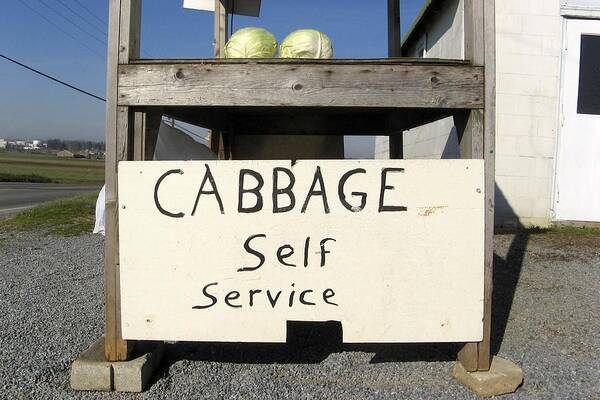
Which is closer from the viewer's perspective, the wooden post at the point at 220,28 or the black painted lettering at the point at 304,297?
the black painted lettering at the point at 304,297

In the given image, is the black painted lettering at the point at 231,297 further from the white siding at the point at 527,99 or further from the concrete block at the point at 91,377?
the white siding at the point at 527,99

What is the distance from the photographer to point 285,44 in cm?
331

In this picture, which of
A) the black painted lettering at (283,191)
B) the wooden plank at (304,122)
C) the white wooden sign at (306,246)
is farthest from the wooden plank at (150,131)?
the wooden plank at (304,122)

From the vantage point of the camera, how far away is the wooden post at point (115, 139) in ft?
8.95

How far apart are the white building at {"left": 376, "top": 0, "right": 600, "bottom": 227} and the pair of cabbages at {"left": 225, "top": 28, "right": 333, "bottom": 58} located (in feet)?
16.5

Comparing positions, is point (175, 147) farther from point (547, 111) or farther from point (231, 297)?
point (547, 111)

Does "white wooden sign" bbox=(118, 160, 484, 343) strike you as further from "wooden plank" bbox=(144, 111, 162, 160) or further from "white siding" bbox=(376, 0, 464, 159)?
"white siding" bbox=(376, 0, 464, 159)

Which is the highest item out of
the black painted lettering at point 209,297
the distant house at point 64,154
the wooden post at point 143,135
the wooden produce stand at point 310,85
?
the distant house at point 64,154

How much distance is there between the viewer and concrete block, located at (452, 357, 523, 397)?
8.86 ft

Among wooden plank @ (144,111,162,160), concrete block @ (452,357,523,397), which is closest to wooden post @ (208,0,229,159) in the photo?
wooden plank @ (144,111,162,160)

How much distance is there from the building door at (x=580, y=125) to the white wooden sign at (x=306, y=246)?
593 cm

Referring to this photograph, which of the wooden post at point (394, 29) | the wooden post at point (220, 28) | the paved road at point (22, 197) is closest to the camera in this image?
the wooden post at point (394, 29)

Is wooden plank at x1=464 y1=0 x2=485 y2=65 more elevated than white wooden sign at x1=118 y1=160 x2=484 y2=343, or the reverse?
wooden plank at x1=464 y1=0 x2=485 y2=65

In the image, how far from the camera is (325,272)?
2736 mm
